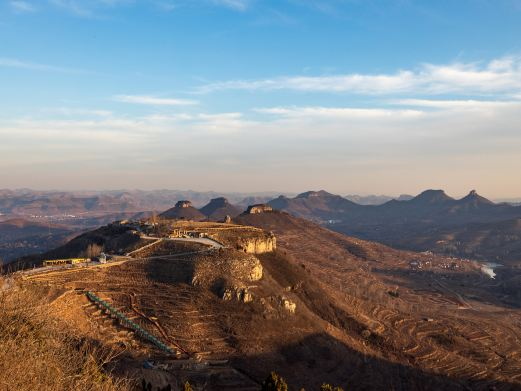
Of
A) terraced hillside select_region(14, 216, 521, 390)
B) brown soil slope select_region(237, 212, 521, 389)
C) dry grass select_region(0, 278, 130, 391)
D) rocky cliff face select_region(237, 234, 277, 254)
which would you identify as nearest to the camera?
dry grass select_region(0, 278, 130, 391)

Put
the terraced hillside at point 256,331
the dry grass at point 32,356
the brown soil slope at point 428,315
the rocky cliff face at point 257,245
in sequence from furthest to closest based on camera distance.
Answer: the rocky cliff face at point 257,245, the brown soil slope at point 428,315, the terraced hillside at point 256,331, the dry grass at point 32,356

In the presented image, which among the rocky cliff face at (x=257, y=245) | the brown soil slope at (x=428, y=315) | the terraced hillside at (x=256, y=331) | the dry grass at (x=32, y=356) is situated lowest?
the brown soil slope at (x=428, y=315)

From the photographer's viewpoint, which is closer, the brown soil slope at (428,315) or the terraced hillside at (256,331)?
the terraced hillside at (256,331)

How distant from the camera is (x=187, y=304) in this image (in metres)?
63.8

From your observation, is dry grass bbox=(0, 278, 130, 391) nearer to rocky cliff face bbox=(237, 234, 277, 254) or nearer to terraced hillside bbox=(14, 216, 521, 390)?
terraced hillside bbox=(14, 216, 521, 390)

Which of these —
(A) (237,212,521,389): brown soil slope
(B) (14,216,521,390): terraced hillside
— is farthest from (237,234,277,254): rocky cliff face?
(A) (237,212,521,389): brown soil slope

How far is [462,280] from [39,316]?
7388 inches

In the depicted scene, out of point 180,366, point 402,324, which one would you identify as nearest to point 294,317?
point 180,366

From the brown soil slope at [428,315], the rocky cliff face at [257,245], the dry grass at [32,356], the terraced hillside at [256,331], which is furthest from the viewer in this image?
the rocky cliff face at [257,245]

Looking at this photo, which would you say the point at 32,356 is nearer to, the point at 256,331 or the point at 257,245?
the point at 256,331

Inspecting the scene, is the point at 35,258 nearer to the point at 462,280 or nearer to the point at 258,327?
the point at 258,327

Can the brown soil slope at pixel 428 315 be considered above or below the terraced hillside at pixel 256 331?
below

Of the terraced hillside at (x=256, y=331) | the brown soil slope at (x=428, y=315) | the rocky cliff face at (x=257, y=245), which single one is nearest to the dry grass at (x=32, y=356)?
the terraced hillside at (x=256, y=331)

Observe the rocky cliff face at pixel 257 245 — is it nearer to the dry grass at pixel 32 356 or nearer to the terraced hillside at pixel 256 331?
the terraced hillside at pixel 256 331
